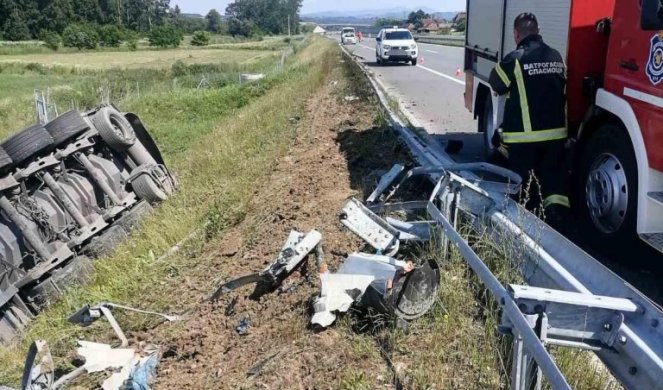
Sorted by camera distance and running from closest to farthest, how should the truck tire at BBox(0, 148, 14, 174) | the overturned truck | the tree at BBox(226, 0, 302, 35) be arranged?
the overturned truck, the truck tire at BBox(0, 148, 14, 174), the tree at BBox(226, 0, 302, 35)

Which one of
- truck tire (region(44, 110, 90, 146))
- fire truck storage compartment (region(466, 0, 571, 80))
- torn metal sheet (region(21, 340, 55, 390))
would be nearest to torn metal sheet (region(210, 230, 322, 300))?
torn metal sheet (region(21, 340, 55, 390))

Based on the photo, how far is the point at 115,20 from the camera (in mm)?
125750

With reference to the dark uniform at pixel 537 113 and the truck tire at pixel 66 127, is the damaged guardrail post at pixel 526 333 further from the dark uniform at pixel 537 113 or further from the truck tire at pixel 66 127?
the truck tire at pixel 66 127

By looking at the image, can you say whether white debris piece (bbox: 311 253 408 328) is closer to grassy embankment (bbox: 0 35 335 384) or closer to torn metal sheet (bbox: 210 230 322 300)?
torn metal sheet (bbox: 210 230 322 300)

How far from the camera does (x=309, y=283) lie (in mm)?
4102

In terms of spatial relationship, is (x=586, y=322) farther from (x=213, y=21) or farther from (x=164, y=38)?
(x=213, y=21)

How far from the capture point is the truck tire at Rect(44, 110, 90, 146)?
6.98m

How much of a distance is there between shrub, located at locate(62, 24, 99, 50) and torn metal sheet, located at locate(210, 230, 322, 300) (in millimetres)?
93880

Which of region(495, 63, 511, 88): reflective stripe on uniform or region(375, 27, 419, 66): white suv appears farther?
region(375, 27, 419, 66): white suv

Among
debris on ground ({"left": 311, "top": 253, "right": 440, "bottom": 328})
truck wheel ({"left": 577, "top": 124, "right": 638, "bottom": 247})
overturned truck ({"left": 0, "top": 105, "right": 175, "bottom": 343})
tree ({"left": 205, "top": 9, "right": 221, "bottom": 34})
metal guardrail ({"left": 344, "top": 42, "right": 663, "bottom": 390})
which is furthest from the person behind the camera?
tree ({"left": 205, "top": 9, "right": 221, "bottom": 34})

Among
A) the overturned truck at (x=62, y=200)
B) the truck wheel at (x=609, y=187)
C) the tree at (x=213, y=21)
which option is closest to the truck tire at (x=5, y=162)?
the overturned truck at (x=62, y=200)

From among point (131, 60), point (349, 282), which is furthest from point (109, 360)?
point (131, 60)

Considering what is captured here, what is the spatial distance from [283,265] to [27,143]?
403cm

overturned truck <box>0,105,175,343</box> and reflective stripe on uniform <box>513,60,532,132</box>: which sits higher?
reflective stripe on uniform <box>513,60,532,132</box>
